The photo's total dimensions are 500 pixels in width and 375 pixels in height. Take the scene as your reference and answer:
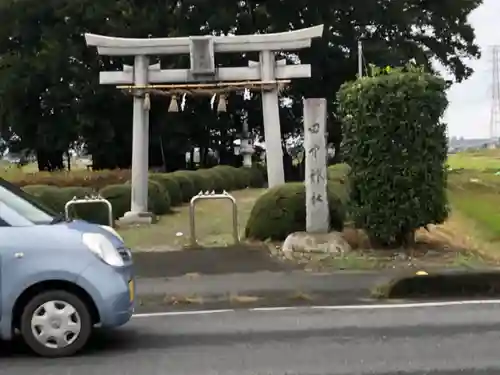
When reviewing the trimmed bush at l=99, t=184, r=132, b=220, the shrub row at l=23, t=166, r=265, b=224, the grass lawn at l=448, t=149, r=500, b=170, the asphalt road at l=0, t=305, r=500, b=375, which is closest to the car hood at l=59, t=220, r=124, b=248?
the asphalt road at l=0, t=305, r=500, b=375

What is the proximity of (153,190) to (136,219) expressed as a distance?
272 centimetres

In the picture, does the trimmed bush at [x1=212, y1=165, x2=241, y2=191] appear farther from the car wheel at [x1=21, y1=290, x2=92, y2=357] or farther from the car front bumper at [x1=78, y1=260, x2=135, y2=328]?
the car wheel at [x1=21, y1=290, x2=92, y2=357]

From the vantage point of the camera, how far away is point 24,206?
311 inches

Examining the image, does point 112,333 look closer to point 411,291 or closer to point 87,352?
point 87,352

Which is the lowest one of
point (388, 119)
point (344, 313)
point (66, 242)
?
point (344, 313)

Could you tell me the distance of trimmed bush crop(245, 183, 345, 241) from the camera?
52.9 ft

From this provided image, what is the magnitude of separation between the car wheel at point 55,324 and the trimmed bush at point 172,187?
19.0m

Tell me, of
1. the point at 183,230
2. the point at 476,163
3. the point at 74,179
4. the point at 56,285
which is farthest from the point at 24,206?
the point at 476,163

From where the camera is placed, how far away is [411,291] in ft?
35.7

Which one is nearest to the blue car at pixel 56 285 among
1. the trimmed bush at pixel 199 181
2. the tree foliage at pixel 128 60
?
the trimmed bush at pixel 199 181

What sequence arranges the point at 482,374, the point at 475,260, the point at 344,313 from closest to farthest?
1. the point at 482,374
2. the point at 344,313
3. the point at 475,260

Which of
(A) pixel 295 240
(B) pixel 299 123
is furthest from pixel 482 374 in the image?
(B) pixel 299 123

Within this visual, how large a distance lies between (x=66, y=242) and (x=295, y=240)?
8.01m

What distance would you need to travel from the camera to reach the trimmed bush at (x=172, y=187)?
26.8 m
